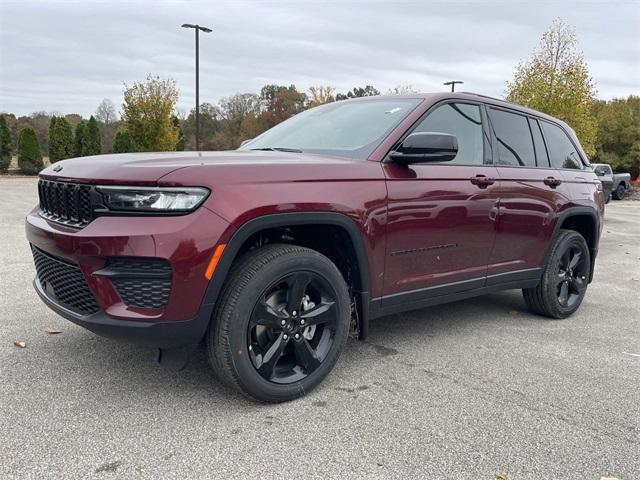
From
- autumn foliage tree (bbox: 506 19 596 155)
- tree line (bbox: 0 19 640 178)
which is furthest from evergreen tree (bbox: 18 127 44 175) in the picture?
autumn foliage tree (bbox: 506 19 596 155)

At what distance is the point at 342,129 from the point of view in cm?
373

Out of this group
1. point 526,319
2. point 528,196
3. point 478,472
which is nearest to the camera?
point 478,472

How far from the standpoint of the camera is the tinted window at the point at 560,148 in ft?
16.0

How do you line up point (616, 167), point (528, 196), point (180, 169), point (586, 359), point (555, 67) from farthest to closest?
1. point (616, 167)
2. point (555, 67)
3. point (528, 196)
4. point (586, 359)
5. point (180, 169)

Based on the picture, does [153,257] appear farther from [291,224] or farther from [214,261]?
[291,224]

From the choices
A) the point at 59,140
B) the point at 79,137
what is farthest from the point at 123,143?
the point at 59,140

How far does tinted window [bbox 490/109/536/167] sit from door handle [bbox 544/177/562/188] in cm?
16

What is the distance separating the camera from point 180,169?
2.53m

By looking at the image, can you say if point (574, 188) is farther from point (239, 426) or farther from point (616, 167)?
point (616, 167)

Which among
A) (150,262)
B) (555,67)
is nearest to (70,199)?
(150,262)

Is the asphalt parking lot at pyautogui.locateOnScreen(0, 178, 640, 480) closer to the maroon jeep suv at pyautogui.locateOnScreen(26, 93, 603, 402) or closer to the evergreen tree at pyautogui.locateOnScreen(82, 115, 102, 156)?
the maroon jeep suv at pyautogui.locateOnScreen(26, 93, 603, 402)

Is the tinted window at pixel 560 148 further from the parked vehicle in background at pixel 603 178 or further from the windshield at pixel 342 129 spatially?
the windshield at pixel 342 129

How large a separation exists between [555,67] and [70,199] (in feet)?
80.0

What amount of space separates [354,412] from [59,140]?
31183 mm
